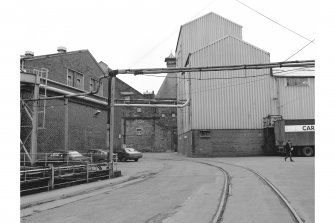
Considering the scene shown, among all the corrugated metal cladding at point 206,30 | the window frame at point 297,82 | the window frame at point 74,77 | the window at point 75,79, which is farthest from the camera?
the corrugated metal cladding at point 206,30

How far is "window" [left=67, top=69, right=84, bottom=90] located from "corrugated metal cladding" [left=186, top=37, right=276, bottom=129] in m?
11.7

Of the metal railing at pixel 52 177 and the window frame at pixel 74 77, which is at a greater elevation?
the window frame at pixel 74 77

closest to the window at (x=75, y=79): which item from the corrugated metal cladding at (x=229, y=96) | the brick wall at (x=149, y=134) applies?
the corrugated metal cladding at (x=229, y=96)

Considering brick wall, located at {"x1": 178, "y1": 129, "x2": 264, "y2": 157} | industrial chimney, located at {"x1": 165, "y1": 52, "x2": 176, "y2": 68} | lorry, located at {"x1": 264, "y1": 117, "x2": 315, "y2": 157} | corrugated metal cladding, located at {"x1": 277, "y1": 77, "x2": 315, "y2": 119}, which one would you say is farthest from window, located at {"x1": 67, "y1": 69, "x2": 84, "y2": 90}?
industrial chimney, located at {"x1": 165, "y1": 52, "x2": 176, "y2": 68}

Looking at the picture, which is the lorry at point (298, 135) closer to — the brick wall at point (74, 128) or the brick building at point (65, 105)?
the brick building at point (65, 105)

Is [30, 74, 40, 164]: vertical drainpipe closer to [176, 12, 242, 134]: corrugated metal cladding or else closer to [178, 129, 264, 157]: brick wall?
[178, 129, 264, 157]: brick wall

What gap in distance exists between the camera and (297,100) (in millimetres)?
36000

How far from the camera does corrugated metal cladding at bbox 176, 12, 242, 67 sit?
138ft

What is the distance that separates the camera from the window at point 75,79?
28.4 m
